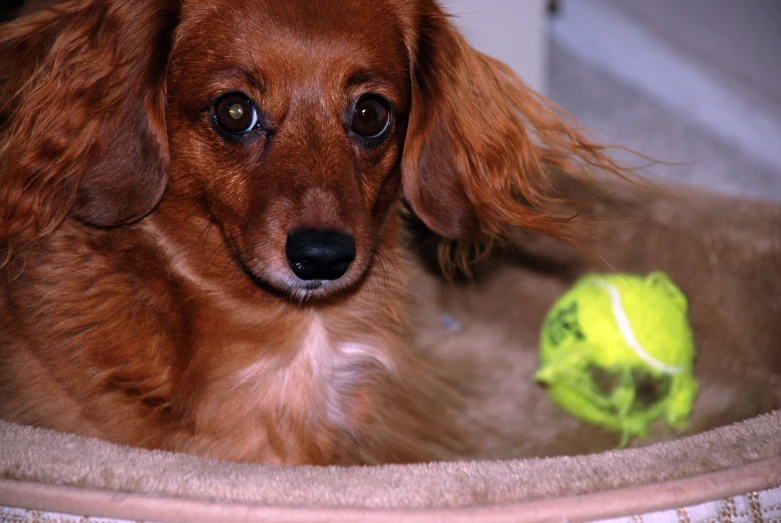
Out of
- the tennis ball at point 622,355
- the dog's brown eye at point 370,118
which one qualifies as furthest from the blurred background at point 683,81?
the dog's brown eye at point 370,118

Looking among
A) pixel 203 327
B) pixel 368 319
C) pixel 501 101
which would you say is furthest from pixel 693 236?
pixel 203 327

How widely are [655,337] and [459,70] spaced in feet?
2.40

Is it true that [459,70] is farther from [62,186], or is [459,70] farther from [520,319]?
[520,319]

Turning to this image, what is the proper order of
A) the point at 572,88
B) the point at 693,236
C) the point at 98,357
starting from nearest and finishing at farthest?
1. the point at 98,357
2. the point at 693,236
3. the point at 572,88

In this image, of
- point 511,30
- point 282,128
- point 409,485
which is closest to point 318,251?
point 282,128

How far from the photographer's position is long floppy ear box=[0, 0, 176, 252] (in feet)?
4.65

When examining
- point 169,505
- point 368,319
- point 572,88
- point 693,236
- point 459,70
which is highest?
point 459,70

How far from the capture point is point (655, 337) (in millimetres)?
1871

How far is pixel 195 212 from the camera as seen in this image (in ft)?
4.83

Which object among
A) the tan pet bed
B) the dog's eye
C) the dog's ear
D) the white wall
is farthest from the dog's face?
the white wall

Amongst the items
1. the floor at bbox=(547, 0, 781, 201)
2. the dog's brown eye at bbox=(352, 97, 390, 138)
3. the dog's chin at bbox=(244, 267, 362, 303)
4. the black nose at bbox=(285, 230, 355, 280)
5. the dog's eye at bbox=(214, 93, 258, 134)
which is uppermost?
the dog's eye at bbox=(214, 93, 258, 134)

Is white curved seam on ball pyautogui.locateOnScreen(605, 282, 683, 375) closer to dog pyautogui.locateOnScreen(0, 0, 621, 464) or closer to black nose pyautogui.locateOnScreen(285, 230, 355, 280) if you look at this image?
dog pyautogui.locateOnScreen(0, 0, 621, 464)

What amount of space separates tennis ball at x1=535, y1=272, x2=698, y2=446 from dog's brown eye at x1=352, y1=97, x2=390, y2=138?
67 centimetres

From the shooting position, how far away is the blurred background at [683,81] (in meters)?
3.36
